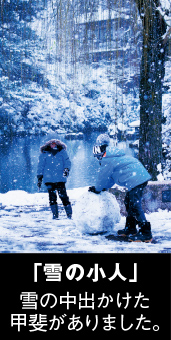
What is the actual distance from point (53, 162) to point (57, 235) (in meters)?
1.54

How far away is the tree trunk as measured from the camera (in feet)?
20.3

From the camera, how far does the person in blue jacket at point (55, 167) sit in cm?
632

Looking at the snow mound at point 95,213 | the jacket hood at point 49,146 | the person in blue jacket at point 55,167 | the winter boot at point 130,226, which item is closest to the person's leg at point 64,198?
the person in blue jacket at point 55,167

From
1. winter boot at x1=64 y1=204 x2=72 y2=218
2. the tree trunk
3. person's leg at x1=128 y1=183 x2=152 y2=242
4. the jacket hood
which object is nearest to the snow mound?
person's leg at x1=128 y1=183 x2=152 y2=242

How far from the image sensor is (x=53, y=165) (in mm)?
6328

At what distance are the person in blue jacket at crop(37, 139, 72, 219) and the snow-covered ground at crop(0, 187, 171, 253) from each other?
14.9 inches

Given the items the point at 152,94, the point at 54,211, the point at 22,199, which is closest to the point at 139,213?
the point at 54,211

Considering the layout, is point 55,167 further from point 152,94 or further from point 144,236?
point 144,236

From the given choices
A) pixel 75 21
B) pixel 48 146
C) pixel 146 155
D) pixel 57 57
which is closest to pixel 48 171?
pixel 48 146

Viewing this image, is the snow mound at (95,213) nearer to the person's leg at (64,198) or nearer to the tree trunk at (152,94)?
the person's leg at (64,198)

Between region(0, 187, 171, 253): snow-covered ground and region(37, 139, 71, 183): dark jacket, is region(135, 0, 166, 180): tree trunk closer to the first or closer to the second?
region(0, 187, 171, 253): snow-covered ground

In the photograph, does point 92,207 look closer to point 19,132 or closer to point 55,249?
point 55,249

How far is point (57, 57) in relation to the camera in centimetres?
470

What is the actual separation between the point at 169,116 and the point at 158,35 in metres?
6.57
